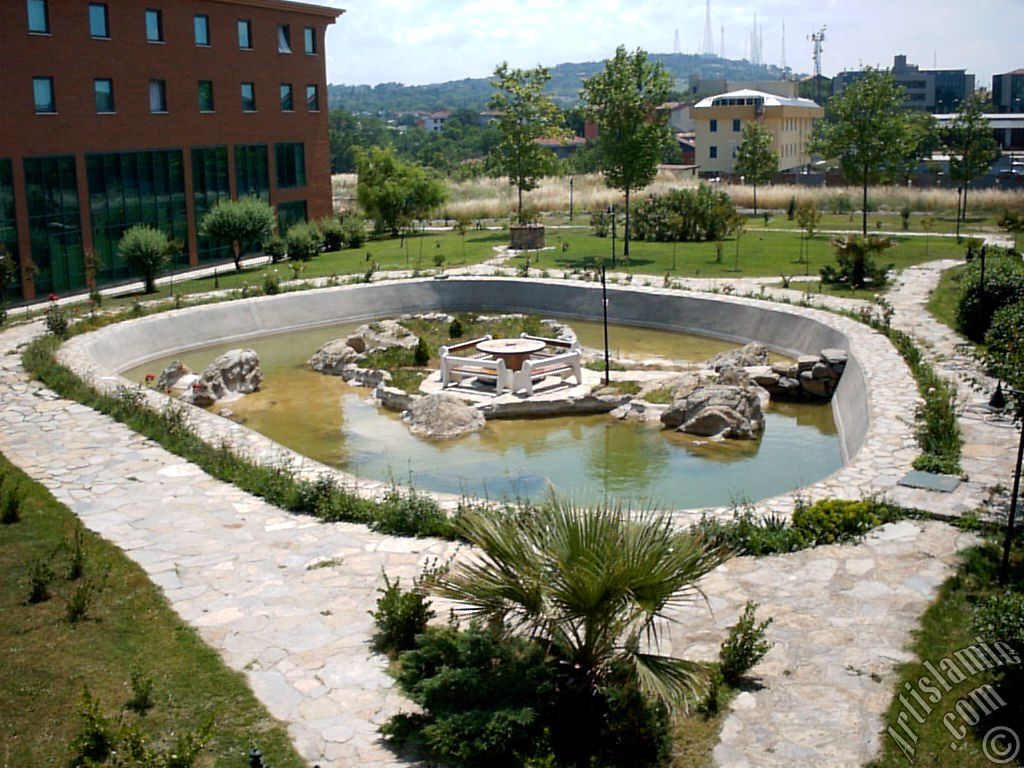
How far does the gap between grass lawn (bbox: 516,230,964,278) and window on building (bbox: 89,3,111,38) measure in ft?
50.0

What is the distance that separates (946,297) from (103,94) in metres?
26.5

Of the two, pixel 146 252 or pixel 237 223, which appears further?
pixel 237 223

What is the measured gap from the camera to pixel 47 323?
25.3 meters

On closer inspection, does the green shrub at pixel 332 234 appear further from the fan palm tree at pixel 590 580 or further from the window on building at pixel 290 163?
the fan palm tree at pixel 590 580

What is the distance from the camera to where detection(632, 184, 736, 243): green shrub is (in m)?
42.5

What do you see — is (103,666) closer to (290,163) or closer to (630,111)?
(630,111)

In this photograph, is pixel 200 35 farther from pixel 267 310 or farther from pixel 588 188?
pixel 588 188

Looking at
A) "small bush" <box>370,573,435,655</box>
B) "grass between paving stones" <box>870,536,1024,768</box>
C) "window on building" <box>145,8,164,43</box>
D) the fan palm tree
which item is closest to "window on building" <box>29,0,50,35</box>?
"window on building" <box>145,8,164,43</box>

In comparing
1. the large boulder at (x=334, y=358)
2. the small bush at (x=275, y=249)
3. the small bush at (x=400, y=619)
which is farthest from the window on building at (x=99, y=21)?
the small bush at (x=400, y=619)

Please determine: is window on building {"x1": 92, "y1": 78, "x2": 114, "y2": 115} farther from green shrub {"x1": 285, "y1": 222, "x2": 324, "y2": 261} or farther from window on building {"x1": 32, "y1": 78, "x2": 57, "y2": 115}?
green shrub {"x1": 285, "y1": 222, "x2": 324, "y2": 261}

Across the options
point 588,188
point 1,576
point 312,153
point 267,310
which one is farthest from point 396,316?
point 588,188

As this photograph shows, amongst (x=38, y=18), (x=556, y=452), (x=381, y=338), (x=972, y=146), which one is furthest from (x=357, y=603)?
(x=972, y=146)

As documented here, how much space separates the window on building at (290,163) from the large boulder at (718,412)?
1088 inches

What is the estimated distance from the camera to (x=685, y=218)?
1693 inches
